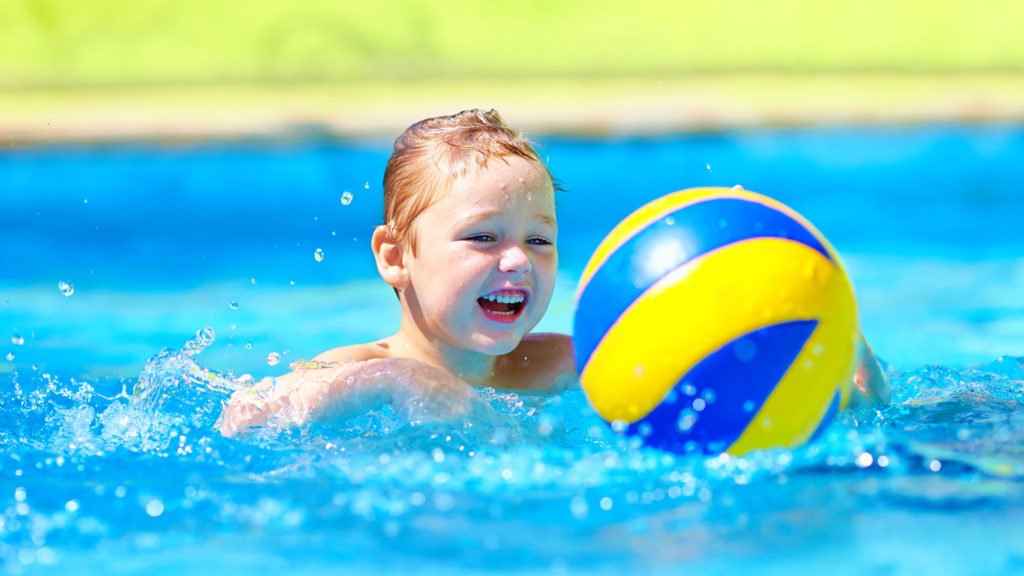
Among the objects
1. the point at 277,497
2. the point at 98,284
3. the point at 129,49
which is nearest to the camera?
the point at 277,497

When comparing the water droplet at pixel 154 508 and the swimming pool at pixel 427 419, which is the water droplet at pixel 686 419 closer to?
the swimming pool at pixel 427 419

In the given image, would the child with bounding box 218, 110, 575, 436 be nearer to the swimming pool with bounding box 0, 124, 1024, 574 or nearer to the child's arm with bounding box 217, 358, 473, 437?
the child's arm with bounding box 217, 358, 473, 437

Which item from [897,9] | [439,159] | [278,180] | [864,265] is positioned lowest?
[439,159]

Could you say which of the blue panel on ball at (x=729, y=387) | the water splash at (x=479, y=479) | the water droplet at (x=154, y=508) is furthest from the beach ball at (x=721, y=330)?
the water droplet at (x=154, y=508)

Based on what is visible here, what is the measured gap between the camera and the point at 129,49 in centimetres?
765

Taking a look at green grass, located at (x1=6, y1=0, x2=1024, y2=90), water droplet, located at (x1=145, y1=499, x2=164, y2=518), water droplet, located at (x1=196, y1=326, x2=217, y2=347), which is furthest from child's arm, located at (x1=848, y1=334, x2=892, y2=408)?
green grass, located at (x1=6, y1=0, x2=1024, y2=90)

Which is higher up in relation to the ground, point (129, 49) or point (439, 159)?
point (129, 49)

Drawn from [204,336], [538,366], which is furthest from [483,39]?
[538,366]

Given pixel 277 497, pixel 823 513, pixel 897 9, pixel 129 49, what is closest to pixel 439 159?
pixel 277 497

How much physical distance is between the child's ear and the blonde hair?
0.7 inches

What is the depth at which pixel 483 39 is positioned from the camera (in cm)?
796

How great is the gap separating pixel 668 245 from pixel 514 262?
0.67 meters

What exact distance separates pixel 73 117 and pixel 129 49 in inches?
30.2

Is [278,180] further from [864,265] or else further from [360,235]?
[864,265]
